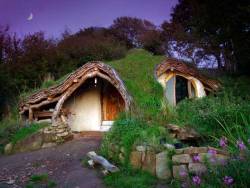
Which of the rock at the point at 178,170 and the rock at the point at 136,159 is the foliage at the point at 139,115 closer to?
the rock at the point at 136,159

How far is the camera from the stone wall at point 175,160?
20.2 feet

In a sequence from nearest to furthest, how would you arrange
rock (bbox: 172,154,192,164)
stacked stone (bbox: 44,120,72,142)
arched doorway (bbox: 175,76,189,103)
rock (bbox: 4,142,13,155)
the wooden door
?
rock (bbox: 172,154,192,164) < rock (bbox: 4,142,13,155) < stacked stone (bbox: 44,120,72,142) < arched doorway (bbox: 175,76,189,103) < the wooden door

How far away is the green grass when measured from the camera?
12.4 meters

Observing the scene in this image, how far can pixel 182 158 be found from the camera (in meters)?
6.73

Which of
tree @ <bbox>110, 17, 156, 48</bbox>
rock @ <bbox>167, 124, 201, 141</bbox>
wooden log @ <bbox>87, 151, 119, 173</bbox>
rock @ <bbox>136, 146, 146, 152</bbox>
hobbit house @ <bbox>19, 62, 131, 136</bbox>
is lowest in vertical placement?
wooden log @ <bbox>87, 151, 119, 173</bbox>

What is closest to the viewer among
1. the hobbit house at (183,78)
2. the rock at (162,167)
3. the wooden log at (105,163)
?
the rock at (162,167)

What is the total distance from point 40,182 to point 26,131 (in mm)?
5572

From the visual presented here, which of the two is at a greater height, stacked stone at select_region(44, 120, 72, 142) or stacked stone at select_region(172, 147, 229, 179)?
stacked stone at select_region(44, 120, 72, 142)

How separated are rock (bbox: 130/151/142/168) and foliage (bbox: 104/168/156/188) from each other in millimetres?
201

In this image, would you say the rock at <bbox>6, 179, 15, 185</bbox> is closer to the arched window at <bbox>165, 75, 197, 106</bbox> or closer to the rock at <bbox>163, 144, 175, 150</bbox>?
the rock at <bbox>163, 144, 175, 150</bbox>

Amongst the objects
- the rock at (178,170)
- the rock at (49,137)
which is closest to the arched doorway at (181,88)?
the rock at (49,137)

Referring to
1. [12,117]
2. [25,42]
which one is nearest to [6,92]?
[12,117]

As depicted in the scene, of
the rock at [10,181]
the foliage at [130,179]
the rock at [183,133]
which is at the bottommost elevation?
the rock at [10,181]

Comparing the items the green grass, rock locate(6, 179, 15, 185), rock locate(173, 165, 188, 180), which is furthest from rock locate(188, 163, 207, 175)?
the green grass
